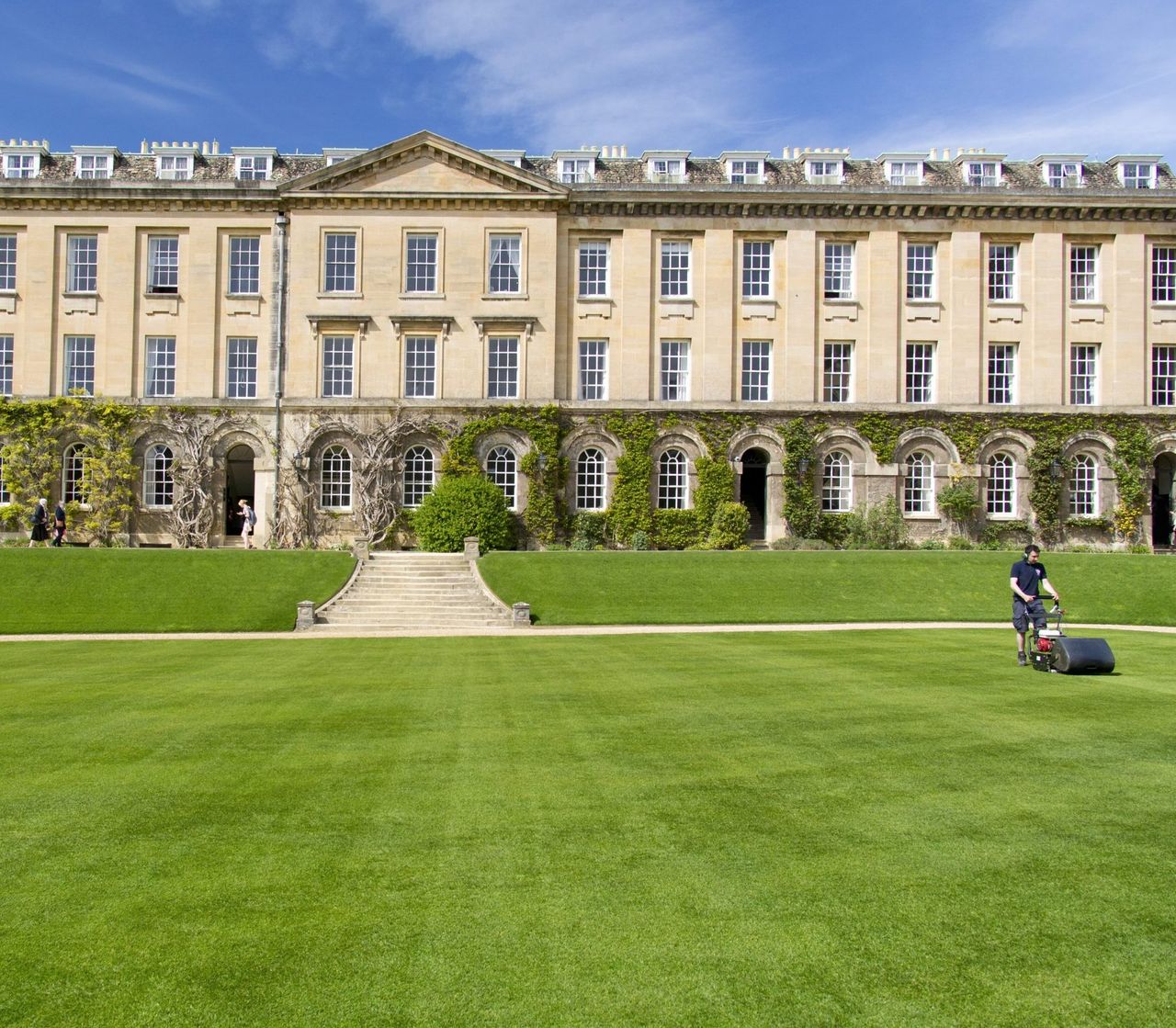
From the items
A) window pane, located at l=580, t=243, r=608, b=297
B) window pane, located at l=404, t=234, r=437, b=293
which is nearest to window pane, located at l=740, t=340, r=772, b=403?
window pane, located at l=580, t=243, r=608, b=297

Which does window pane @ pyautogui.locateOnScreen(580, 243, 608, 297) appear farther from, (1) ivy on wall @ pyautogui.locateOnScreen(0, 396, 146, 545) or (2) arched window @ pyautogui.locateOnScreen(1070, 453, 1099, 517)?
(2) arched window @ pyautogui.locateOnScreen(1070, 453, 1099, 517)

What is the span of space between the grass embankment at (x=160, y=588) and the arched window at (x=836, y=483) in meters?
17.9

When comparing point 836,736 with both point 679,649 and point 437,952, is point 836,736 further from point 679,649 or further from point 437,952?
point 679,649

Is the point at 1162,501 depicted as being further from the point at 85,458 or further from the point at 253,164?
the point at 85,458

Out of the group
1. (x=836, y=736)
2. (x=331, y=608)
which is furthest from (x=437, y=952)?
(x=331, y=608)

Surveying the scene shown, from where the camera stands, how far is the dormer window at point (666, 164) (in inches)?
1431

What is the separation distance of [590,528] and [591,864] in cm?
2901

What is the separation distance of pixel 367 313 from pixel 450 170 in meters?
6.15

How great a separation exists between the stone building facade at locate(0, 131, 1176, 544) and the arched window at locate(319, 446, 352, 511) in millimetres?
124

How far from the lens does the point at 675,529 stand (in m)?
34.6

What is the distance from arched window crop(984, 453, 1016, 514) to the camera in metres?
35.6

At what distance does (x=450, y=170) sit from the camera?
3488 centimetres

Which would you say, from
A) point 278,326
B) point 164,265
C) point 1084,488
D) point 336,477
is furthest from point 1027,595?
point 164,265

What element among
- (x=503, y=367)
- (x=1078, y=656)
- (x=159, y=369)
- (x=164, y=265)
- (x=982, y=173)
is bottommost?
(x=1078, y=656)
